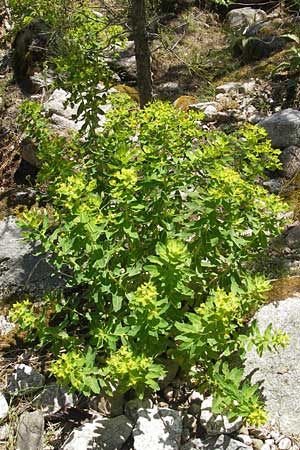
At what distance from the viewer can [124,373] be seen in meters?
2.49

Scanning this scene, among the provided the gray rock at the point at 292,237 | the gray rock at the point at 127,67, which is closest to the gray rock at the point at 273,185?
the gray rock at the point at 292,237

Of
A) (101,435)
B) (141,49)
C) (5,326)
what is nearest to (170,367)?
(101,435)

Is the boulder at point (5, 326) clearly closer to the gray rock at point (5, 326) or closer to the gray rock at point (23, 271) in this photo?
the gray rock at point (5, 326)

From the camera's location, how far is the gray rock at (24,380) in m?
3.35

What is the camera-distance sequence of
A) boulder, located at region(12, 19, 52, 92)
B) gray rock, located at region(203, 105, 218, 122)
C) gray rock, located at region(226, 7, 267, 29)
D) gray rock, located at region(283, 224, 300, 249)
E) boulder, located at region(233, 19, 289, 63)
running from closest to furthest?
gray rock, located at region(283, 224, 300, 249) → gray rock, located at region(203, 105, 218, 122) → boulder, located at region(12, 19, 52, 92) → boulder, located at region(233, 19, 289, 63) → gray rock, located at region(226, 7, 267, 29)

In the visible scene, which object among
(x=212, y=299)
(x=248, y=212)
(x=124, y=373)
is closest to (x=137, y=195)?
(x=248, y=212)

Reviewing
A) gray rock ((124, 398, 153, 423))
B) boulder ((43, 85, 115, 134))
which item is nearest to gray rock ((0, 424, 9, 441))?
gray rock ((124, 398, 153, 423))

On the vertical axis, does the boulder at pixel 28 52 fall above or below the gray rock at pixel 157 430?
above

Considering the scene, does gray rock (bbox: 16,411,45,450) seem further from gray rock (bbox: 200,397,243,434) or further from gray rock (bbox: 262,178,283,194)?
gray rock (bbox: 262,178,283,194)

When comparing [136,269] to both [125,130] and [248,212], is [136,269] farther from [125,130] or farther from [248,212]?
[125,130]

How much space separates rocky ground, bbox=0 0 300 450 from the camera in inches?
113

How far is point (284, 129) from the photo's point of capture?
17.0 feet

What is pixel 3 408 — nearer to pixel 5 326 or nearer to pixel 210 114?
pixel 5 326

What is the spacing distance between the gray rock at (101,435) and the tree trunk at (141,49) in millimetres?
3335
